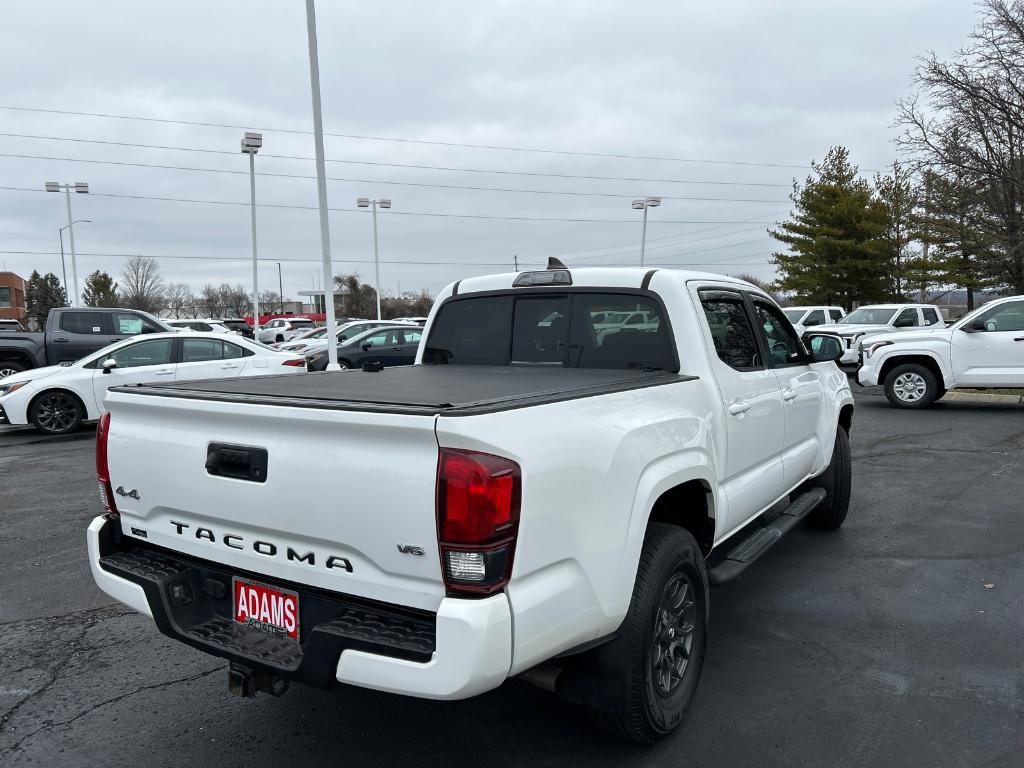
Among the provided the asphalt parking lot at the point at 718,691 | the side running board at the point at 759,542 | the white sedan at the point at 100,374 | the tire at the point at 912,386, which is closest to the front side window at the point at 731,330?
the side running board at the point at 759,542

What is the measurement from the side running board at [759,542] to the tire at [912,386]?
29.1 feet

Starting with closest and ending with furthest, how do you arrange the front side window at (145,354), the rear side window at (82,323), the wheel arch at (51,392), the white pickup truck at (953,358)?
the wheel arch at (51,392)
the front side window at (145,354)
the white pickup truck at (953,358)
the rear side window at (82,323)

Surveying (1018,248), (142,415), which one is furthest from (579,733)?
(1018,248)

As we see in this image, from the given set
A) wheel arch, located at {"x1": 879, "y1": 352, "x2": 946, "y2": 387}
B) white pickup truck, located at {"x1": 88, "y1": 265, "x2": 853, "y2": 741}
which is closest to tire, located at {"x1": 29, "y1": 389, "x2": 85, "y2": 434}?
white pickup truck, located at {"x1": 88, "y1": 265, "x2": 853, "y2": 741}

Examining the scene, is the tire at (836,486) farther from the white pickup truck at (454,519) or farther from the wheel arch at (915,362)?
the wheel arch at (915,362)

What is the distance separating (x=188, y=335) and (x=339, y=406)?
10.2 metres

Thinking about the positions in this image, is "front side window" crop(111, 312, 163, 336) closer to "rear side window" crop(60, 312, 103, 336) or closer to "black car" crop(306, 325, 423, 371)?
"rear side window" crop(60, 312, 103, 336)

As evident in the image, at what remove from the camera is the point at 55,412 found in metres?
11.2

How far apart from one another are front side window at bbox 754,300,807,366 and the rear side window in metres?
14.2

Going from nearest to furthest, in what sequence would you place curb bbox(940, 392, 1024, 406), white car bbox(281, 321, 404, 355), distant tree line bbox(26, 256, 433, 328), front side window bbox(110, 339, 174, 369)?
front side window bbox(110, 339, 174, 369)
curb bbox(940, 392, 1024, 406)
white car bbox(281, 321, 404, 355)
distant tree line bbox(26, 256, 433, 328)

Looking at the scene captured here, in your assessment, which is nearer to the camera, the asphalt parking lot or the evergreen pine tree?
the asphalt parking lot

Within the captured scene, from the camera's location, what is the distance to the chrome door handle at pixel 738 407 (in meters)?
3.81

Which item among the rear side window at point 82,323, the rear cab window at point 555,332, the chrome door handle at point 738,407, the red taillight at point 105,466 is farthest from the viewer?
the rear side window at point 82,323

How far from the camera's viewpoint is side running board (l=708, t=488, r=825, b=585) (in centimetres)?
370
